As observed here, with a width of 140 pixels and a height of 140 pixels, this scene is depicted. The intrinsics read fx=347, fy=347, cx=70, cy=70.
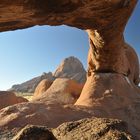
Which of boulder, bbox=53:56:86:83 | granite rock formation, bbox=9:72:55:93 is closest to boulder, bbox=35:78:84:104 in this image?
boulder, bbox=53:56:86:83

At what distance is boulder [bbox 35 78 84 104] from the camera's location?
563 inches

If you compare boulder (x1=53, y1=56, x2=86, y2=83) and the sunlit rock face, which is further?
boulder (x1=53, y1=56, x2=86, y2=83)

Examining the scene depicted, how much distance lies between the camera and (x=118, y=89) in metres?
11.9

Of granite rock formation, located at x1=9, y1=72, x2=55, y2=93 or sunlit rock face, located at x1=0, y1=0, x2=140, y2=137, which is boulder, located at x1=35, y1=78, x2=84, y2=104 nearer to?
sunlit rock face, located at x1=0, y1=0, x2=140, y2=137

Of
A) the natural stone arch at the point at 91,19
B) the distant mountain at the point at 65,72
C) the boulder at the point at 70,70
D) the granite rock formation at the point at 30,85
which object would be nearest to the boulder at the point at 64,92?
the natural stone arch at the point at 91,19

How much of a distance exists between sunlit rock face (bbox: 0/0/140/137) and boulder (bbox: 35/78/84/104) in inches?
83.2

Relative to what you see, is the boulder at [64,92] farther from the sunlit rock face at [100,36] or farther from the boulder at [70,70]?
the boulder at [70,70]

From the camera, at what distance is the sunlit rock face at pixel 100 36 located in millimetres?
6762

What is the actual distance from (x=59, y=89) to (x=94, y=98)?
4217mm

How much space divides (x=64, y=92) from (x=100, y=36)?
4.56 m

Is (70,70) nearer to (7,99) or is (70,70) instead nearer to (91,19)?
(7,99)

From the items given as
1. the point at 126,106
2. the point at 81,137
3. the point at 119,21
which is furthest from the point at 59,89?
the point at 81,137

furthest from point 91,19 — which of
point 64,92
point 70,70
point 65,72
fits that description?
point 65,72

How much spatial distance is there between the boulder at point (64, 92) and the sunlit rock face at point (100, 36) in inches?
83.2
